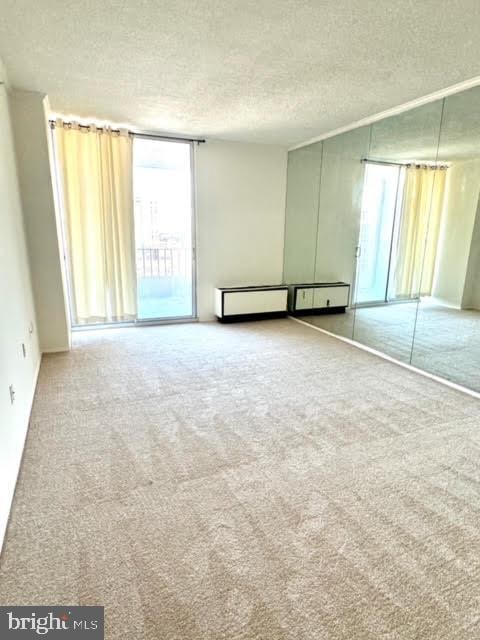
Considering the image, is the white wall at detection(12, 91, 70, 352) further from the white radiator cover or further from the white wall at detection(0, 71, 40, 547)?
the white radiator cover

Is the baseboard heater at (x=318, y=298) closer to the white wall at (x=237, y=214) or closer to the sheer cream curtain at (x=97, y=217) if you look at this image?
the white wall at (x=237, y=214)

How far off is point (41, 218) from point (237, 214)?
259 cm

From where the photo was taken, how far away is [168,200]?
4871 millimetres

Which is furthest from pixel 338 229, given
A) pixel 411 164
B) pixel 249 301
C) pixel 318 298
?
pixel 249 301

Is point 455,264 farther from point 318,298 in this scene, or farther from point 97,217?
point 97,217

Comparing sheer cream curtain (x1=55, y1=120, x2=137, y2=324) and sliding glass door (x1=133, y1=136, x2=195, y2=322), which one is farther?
sliding glass door (x1=133, y1=136, x2=195, y2=322)

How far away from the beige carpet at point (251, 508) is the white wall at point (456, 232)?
3.36 feet

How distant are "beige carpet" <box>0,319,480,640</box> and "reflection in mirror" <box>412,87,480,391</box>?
0.43 metres

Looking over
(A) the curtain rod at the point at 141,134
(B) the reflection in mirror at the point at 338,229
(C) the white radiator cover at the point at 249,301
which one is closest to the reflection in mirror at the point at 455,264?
(B) the reflection in mirror at the point at 338,229

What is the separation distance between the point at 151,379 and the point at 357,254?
113 inches

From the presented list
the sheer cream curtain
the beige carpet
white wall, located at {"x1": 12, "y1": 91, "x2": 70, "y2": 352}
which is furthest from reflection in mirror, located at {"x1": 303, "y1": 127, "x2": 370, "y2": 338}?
white wall, located at {"x1": 12, "y1": 91, "x2": 70, "y2": 352}

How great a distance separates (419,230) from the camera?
3549mm

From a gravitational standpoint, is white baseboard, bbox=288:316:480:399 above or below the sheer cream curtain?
below

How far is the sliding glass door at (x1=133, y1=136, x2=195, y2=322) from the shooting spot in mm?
4695
